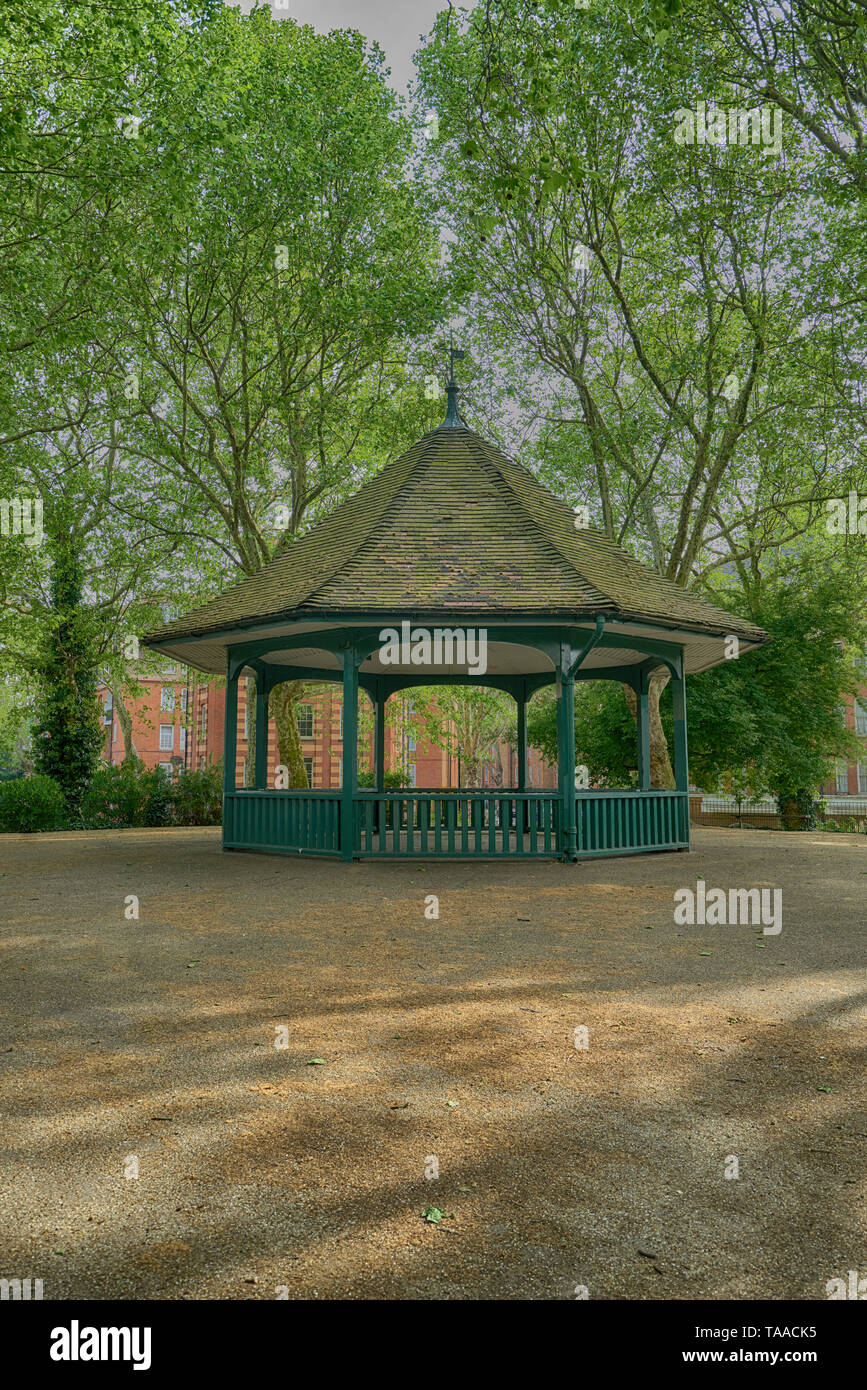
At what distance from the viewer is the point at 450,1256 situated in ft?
9.16

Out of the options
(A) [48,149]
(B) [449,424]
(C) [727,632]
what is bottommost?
(C) [727,632]

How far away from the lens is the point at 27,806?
74.3ft

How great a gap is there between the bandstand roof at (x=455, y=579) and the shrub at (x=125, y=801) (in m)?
7.07

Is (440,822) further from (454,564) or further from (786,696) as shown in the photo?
(786,696)

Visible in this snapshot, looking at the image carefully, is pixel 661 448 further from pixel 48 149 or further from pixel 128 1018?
pixel 128 1018

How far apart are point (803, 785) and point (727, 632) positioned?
14.0 metres

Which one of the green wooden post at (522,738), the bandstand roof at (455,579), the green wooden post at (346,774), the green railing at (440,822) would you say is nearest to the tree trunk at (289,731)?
the bandstand roof at (455,579)

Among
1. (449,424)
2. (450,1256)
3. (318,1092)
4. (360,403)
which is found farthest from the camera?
(360,403)

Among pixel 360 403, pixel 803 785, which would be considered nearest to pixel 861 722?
pixel 803 785

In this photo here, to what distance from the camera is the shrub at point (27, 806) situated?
22578 millimetres

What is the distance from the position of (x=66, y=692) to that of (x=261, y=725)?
10427 millimetres

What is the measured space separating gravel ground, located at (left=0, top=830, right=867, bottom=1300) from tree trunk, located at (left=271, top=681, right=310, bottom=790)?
1569cm

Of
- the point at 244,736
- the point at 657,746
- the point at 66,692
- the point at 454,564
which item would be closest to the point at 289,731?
the point at 66,692

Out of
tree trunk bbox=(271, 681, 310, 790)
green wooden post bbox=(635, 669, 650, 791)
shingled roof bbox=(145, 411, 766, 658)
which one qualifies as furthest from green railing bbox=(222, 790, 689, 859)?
tree trunk bbox=(271, 681, 310, 790)
